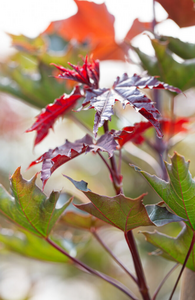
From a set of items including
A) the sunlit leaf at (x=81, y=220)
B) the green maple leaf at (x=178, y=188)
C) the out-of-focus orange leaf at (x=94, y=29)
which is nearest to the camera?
the green maple leaf at (x=178, y=188)

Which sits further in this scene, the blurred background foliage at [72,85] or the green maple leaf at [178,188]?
the blurred background foliage at [72,85]

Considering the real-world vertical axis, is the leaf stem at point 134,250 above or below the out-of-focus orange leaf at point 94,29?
below

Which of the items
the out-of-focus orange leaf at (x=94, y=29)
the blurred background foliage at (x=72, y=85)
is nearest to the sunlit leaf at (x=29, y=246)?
the blurred background foliage at (x=72, y=85)

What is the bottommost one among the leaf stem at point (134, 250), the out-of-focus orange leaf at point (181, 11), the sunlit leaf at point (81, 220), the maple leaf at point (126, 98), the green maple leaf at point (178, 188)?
the sunlit leaf at point (81, 220)

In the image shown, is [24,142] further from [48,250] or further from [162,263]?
[48,250]

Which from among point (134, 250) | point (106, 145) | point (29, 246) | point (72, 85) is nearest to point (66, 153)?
point (106, 145)

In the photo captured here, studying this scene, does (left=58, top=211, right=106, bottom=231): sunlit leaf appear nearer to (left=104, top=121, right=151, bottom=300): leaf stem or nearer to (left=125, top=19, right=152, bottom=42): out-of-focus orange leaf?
(left=104, top=121, right=151, bottom=300): leaf stem

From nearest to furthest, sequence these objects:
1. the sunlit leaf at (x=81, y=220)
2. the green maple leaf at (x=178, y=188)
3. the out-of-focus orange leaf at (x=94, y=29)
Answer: the green maple leaf at (x=178, y=188) → the sunlit leaf at (x=81, y=220) → the out-of-focus orange leaf at (x=94, y=29)

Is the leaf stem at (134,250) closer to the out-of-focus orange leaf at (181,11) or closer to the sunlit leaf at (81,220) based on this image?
the sunlit leaf at (81,220)
